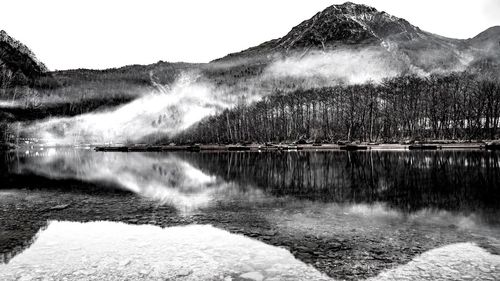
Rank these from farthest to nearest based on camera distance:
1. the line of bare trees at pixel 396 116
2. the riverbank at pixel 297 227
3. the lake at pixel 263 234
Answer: the line of bare trees at pixel 396 116 < the riverbank at pixel 297 227 < the lake at pixel 263 234

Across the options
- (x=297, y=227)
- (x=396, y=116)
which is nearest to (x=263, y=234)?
(x=297, y=227)

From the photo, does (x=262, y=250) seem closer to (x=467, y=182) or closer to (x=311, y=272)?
(x=311, y=272)

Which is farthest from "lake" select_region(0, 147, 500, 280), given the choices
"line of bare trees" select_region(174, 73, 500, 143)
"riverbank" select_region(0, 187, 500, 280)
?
"line of bare trees" select_region(174, 73, 500, 143)

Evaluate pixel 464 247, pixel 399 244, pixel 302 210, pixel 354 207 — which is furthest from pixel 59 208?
pixel 464 247

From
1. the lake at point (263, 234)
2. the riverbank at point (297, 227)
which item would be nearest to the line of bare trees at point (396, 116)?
the lake at point (263, 234)

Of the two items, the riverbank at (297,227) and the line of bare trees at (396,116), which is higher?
the line of bare trees at (396,116)

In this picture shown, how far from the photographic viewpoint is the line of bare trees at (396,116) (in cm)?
11406

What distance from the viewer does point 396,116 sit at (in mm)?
140625

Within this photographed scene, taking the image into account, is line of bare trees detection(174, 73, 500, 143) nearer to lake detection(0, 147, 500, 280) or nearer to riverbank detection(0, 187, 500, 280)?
lake detection(0, 147, 500, 280)

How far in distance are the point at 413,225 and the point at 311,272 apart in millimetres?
7499

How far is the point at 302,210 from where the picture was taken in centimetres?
2080

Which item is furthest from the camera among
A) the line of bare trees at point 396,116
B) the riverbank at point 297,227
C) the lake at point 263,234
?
the line of bare trees at point 396,116

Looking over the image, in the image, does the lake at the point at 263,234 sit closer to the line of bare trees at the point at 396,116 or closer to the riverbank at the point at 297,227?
the riverbank at the point at 297,227

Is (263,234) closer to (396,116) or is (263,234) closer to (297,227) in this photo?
(297,227)
